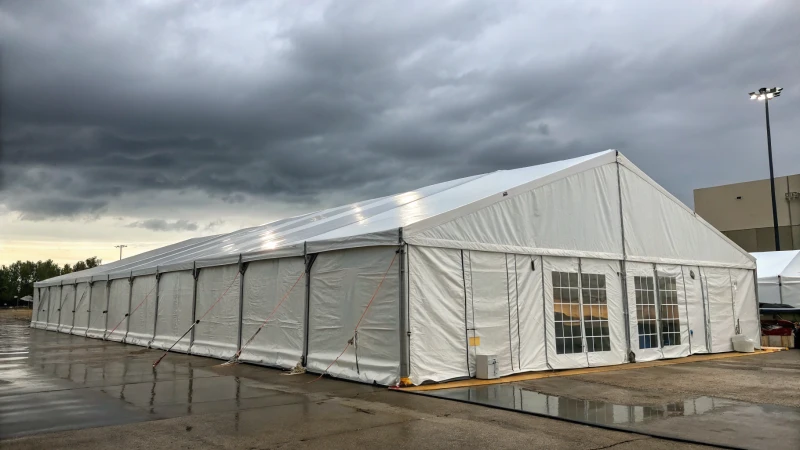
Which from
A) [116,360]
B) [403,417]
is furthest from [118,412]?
[116,360]

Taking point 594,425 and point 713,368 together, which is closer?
point 594,425

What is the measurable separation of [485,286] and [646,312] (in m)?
4.95

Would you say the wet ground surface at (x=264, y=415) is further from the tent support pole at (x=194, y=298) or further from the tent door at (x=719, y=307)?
the tent door at (x=719, y=307)

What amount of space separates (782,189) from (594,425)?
121ft

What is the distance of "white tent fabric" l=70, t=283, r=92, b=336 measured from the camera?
70.7ft

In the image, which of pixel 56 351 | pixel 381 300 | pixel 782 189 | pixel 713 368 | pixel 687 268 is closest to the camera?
pixel 381 300

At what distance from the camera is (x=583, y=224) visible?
11.6m

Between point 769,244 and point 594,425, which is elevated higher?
point 769,244

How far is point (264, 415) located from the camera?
6504 millimetres

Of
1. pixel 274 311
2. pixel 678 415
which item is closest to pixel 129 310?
pixel 274 311

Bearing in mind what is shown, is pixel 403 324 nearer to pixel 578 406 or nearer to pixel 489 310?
pixel 489 310

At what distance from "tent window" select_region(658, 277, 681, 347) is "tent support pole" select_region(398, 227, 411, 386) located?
7.36 m

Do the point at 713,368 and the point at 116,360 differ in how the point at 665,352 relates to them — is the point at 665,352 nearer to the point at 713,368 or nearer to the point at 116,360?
the point at 713,368

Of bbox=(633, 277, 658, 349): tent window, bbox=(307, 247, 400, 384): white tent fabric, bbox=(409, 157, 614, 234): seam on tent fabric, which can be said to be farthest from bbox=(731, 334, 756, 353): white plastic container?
bbox=(307, 247, 400, 384): white tent fabric
